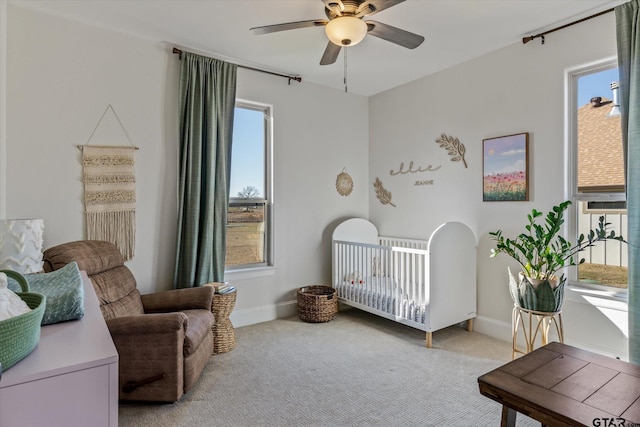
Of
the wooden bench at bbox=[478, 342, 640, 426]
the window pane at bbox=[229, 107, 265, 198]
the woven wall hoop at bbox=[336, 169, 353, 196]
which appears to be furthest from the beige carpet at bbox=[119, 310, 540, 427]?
the woven wall hoop at bbox=[336, 169, 353, 196]

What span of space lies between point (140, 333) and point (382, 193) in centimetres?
316

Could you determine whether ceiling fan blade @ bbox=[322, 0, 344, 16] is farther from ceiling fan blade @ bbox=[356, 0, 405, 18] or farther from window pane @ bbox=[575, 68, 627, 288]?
window pane @ bbox=[575, 68, 627, 288]

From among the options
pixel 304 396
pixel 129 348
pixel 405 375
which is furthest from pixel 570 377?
pixel 129 348

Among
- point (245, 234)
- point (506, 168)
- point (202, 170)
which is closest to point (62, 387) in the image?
point (202, 170)

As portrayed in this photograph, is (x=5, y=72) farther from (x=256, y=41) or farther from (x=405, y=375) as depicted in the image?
(x=405, y=375)

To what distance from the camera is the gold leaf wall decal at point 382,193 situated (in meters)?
4.33

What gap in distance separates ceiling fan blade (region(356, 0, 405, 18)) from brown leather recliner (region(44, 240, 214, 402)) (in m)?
2.15

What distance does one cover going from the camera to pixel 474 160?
342cm

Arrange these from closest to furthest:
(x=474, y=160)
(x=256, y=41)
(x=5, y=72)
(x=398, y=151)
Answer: (x=5, y=72)
(x=256, y=41)
(x=474, y=160)
(x=398, y=151)

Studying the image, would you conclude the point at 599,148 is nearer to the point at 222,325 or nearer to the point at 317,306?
the point at 317,306

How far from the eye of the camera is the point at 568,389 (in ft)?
4.57

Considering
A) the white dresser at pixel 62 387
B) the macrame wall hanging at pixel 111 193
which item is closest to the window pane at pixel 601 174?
the white dresser at pixel 62 387

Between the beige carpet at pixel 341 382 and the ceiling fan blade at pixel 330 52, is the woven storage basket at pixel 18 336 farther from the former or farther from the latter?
the ceiling fan blade at pixel 330 52

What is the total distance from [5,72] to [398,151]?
3.66m
